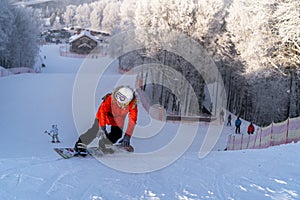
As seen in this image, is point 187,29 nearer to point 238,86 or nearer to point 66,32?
point 238,86

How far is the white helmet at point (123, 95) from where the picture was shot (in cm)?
647

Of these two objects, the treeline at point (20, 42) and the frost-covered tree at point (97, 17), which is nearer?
the treeline at point (20, 42)

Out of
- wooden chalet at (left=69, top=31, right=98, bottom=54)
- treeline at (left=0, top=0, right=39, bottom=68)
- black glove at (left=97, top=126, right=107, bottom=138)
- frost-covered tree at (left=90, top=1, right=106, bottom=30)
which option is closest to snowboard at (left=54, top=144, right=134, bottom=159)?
black glove at (left=97, top=126, right=107, bottom=138)

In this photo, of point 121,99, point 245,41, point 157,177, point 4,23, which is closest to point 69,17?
point 4,23

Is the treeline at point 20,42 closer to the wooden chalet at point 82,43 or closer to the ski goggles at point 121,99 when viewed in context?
the wooden chalet at point 82,43

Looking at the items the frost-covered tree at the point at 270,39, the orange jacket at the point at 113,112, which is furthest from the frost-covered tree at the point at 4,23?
the orange jacket at the point at 113,112

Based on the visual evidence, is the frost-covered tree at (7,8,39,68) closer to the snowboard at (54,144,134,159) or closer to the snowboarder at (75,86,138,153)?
the snowboard at (54,144,134,159)

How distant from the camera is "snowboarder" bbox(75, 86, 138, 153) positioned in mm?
6523

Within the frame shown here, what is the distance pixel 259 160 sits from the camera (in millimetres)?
7023

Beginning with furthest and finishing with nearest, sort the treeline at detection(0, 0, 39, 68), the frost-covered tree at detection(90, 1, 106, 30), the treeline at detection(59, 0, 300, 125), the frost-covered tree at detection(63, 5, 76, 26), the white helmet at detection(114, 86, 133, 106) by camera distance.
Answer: the frost-covered tree at detection(63, 5, 76, 26) → the frost-covered tree at detection(90, 1, 106, 30) → the treeline at detection(0, 0, 39, 68) → the treeline at detection(59, 0, 300, 125) → the white helmet at detection(114, 86, 133, 106)

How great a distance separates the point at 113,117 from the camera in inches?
271

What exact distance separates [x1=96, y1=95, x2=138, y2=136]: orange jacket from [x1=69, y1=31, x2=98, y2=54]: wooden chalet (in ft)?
233

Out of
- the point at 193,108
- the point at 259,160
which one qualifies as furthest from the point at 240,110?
the point at 259,160

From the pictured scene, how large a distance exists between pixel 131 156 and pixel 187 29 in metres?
20.2
